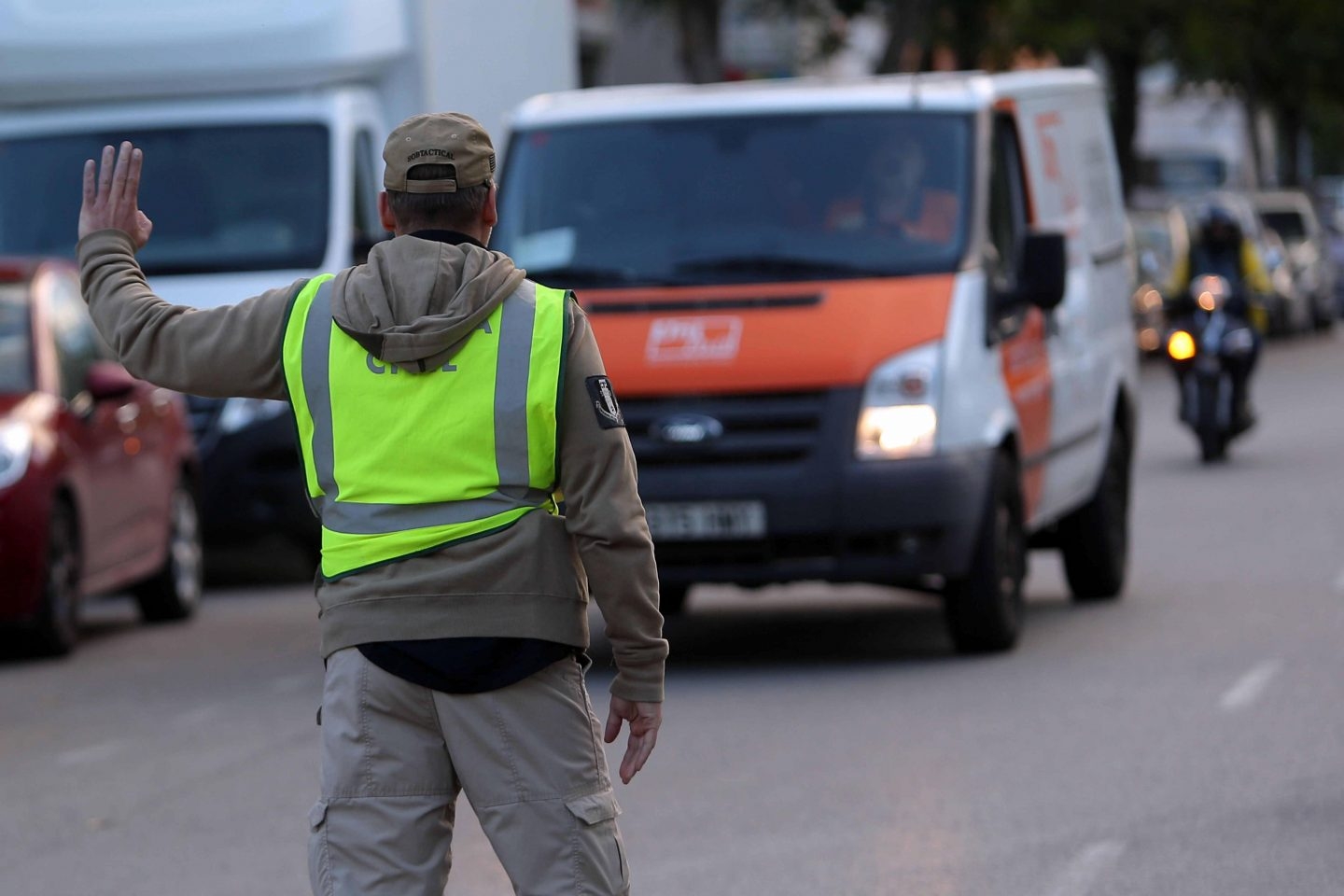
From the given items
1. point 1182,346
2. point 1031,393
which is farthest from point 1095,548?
point 1182,346

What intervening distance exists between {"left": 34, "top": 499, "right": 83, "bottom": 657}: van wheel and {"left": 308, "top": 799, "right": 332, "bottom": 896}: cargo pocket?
23.5ft

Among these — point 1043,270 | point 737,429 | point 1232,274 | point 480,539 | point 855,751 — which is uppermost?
point 480,539

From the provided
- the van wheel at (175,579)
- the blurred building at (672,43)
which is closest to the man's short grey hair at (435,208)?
the van wheel at (175,579)

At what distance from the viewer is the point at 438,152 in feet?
13.0

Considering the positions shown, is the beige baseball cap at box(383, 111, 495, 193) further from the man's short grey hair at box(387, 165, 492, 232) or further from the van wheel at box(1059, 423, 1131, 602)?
the van wheel at box(1059, 423, 1131, 602)

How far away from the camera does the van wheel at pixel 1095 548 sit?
12.0m

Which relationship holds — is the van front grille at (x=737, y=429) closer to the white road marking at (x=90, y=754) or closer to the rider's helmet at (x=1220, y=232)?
the white road marking at (x=90, y=754)

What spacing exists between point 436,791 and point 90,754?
5.02m

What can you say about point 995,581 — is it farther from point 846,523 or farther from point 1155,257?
point 1155,257

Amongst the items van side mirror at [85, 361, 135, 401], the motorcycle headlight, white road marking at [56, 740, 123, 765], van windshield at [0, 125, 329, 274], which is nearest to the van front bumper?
white road marking at [56, 740, 123, 765]

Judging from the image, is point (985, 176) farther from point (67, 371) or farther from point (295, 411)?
point (295, 411)

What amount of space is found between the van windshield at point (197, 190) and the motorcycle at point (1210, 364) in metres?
7.41

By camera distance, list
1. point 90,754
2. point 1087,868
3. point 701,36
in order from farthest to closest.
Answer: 1. point 701,36
2. point 90,754
3. point 1087,868

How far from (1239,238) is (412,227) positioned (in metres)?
16.6
